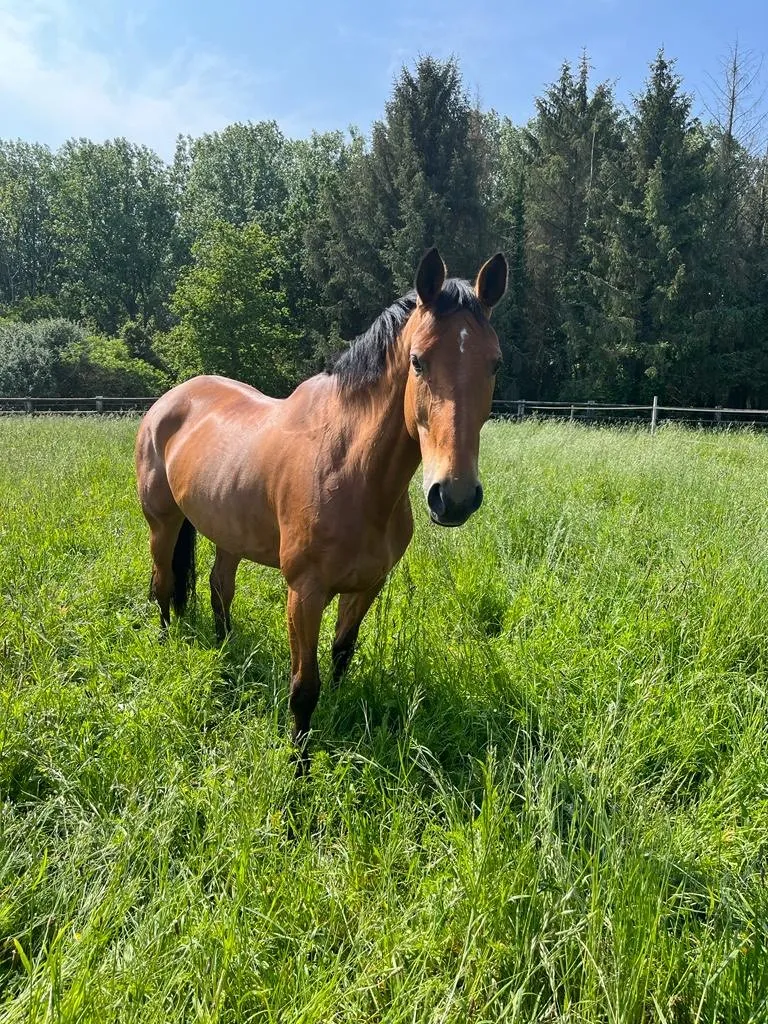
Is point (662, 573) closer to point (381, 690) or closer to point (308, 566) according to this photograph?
point (381, 690)

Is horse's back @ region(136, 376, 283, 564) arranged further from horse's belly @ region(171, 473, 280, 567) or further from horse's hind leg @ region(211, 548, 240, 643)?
horse's hind leg @ region(211, 548, 240, 643)

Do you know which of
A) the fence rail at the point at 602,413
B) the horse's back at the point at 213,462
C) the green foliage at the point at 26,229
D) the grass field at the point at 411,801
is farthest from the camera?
the green foliage at the point at 26,229

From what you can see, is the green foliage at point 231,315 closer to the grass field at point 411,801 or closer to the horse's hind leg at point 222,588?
the horse's hind leg at point 222,588

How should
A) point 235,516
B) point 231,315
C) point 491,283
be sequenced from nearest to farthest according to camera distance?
point 491,283, point 235,516, point 231,315

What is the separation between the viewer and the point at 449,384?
1775mm

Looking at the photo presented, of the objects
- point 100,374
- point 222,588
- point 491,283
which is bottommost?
point 222,588

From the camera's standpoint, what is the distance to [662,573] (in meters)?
3.38

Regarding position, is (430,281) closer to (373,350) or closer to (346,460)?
(373,350)

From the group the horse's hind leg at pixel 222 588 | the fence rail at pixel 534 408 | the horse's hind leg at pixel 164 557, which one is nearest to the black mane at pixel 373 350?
the horse's hind leg at pixel 222 588

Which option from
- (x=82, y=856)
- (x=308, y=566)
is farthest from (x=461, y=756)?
(x=82, y=856)

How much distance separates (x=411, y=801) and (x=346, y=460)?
1306 mm

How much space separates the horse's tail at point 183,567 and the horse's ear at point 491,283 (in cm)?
243

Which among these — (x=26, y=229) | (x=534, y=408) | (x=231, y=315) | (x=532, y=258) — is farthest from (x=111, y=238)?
(x=534, y=408)

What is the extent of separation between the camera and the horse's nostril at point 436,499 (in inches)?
66.7
